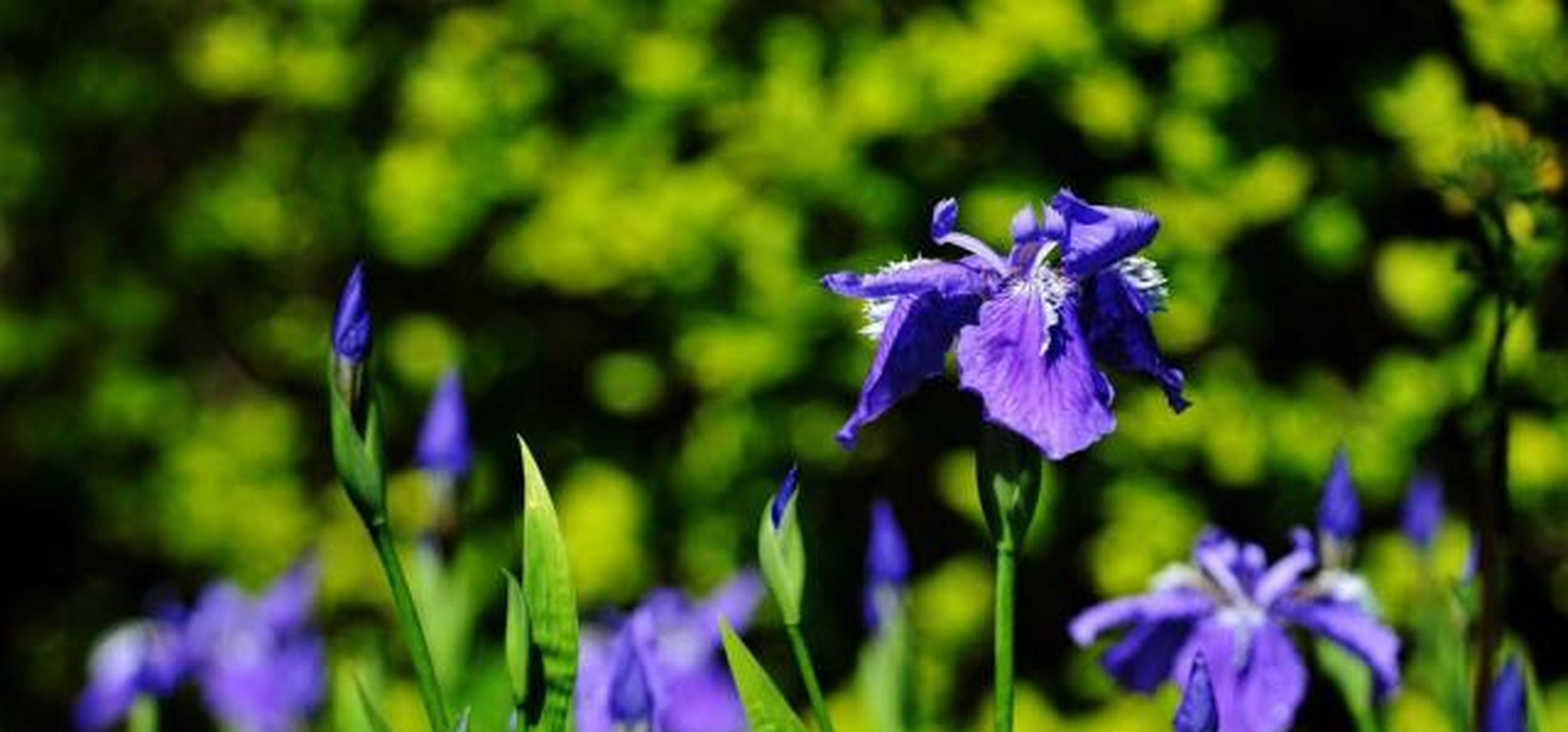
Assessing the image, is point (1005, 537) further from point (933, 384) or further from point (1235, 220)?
point (933, 384)

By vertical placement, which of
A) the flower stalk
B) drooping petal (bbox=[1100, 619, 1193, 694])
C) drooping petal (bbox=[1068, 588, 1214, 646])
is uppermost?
the flower stalk

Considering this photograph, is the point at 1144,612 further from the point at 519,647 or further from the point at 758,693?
the point at 519,647

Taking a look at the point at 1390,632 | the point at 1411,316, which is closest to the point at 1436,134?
the point at 1411,316

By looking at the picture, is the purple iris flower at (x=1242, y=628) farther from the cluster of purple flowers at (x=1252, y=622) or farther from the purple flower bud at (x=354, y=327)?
the purple flower bud at (x=354, y=327)

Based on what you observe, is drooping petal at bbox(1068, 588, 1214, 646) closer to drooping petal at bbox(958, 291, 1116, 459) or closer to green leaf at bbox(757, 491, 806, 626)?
green leaf at bbox(757, 491, 806, 626)

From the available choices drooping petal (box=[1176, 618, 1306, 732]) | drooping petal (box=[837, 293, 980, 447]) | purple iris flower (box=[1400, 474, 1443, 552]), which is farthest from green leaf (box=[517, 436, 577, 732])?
purple iris flower (box=[1400, 474, 1443, 552])

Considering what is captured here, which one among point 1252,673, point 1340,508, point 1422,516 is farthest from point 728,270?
point 1252,673

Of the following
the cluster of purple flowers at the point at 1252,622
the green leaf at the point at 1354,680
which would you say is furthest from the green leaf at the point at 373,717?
the green leaf at the point at 1354,680
